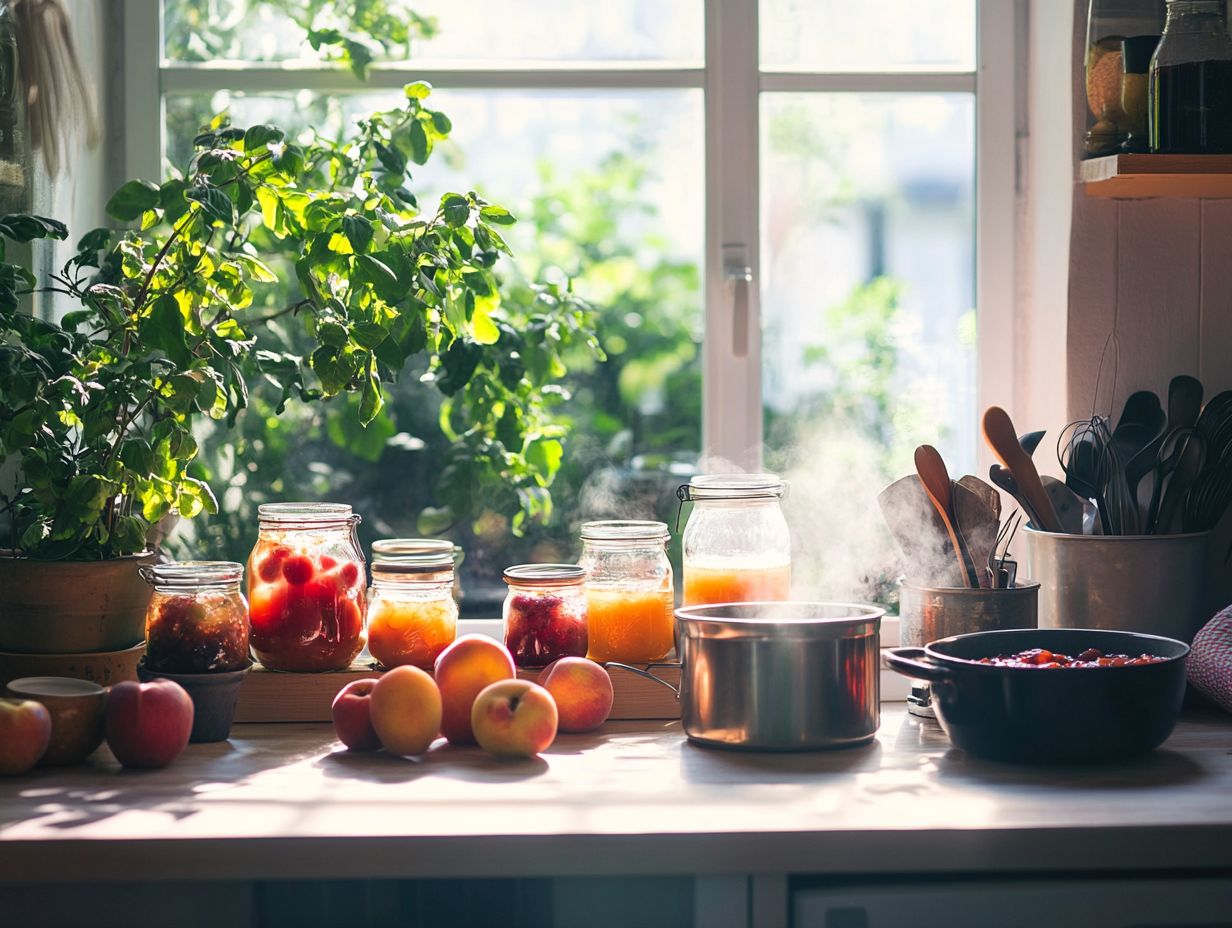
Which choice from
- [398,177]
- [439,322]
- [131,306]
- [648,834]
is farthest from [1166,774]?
[131,306]

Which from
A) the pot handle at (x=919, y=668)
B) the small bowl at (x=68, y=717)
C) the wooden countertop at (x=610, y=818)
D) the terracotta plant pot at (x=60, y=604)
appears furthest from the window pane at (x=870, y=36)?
the small bowl at (x=68, y=717)

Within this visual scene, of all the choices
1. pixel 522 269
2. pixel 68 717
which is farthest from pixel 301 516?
pixel 522 269

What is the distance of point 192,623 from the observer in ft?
4.89

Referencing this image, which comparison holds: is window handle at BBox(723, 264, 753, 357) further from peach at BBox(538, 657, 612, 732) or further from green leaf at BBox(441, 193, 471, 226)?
peach at BBox(538, 657, 612, 732)

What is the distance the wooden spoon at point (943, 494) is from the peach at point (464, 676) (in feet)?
1.92

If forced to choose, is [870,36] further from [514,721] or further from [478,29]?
[514,721]

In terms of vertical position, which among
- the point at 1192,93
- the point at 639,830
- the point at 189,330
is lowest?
the point at 639,830

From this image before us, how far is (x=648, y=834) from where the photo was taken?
45.0 inches

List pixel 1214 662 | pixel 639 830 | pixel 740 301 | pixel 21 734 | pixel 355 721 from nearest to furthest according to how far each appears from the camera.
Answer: pixel 639 830 → pixel 21 734 → pixel 355 721 → pixel 1214 662 → pixel 740 301

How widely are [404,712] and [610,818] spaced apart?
329 millimetres

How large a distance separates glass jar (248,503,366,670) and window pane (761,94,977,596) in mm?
698

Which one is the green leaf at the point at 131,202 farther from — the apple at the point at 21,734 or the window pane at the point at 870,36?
the window pane at the point at 870,36

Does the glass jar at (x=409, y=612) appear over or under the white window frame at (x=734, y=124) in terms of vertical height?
under

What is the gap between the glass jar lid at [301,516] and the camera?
5.24 feet
